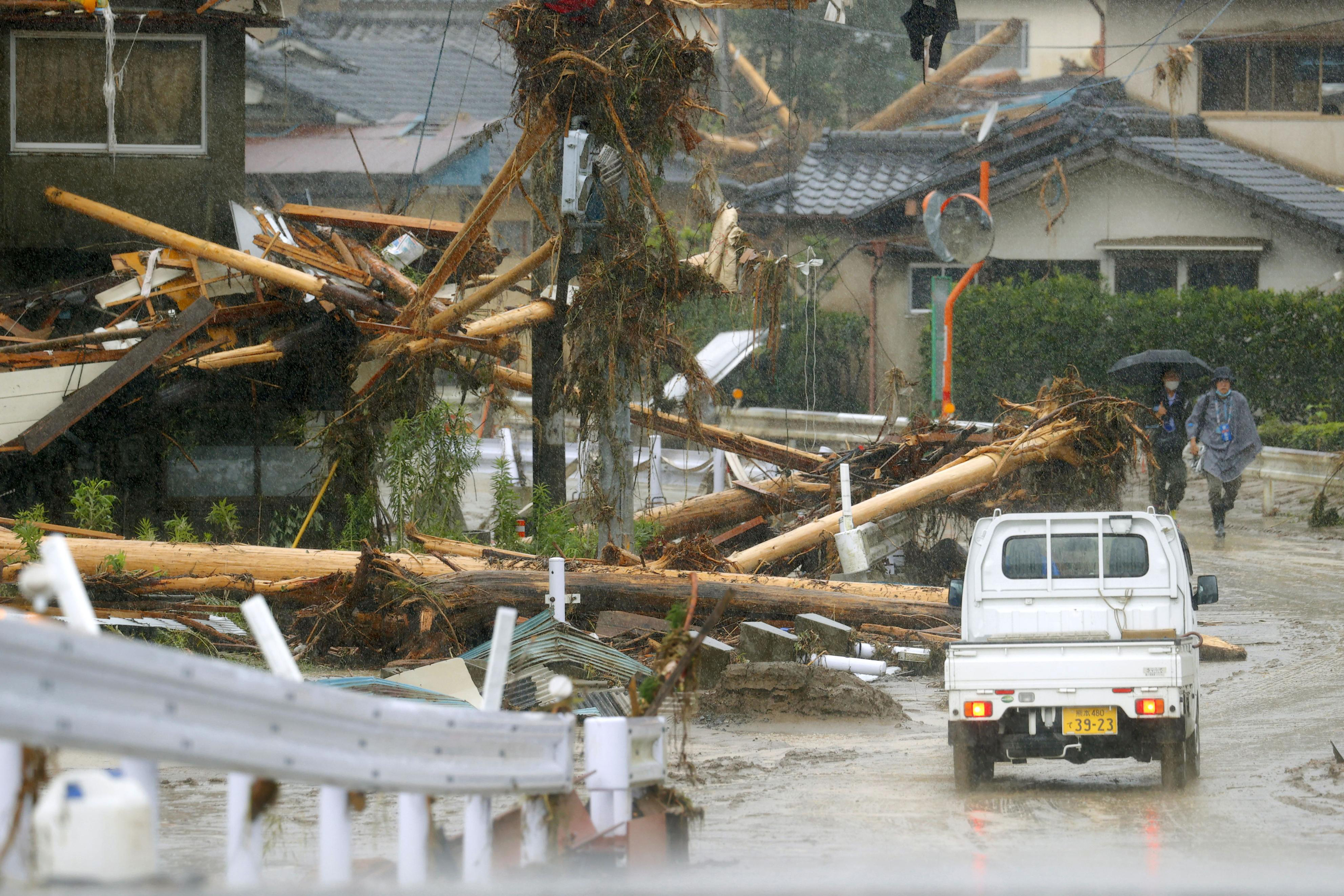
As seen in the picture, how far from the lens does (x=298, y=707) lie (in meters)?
3.23

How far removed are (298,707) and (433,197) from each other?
29803 mm

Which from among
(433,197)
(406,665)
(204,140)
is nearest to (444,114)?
(433,197)

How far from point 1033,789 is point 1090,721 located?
0.56m

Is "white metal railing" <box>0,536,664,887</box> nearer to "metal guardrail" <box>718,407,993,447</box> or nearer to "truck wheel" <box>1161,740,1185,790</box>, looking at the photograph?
"truck wheel" <box>1161,740,1185,790</box>

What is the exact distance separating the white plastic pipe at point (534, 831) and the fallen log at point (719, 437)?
1062cm

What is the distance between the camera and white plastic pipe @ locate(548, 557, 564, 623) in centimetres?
1041

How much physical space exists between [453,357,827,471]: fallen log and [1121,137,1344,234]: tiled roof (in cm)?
1219

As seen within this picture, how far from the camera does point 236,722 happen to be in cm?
308

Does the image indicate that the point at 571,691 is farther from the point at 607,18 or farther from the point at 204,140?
the point at 204,140

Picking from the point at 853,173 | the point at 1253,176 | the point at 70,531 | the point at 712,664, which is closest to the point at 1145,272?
the point at 1253,176

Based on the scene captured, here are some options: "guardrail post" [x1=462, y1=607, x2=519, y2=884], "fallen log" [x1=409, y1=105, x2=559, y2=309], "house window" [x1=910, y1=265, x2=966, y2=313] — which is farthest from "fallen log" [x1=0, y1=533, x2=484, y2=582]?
"house window" [x1=910, y1=265, x2=966, y2=313]

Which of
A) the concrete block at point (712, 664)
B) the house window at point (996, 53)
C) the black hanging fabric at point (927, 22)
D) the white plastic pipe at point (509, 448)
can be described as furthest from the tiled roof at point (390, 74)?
the concrete block at point (712, 664)

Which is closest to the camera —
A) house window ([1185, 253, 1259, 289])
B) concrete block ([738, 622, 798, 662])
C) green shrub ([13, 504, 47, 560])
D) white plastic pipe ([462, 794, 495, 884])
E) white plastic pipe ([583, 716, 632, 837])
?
white plastic pipe ([462, 794, 495, 884])

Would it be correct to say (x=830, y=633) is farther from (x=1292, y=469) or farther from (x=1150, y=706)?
(x=1292, y=469)
